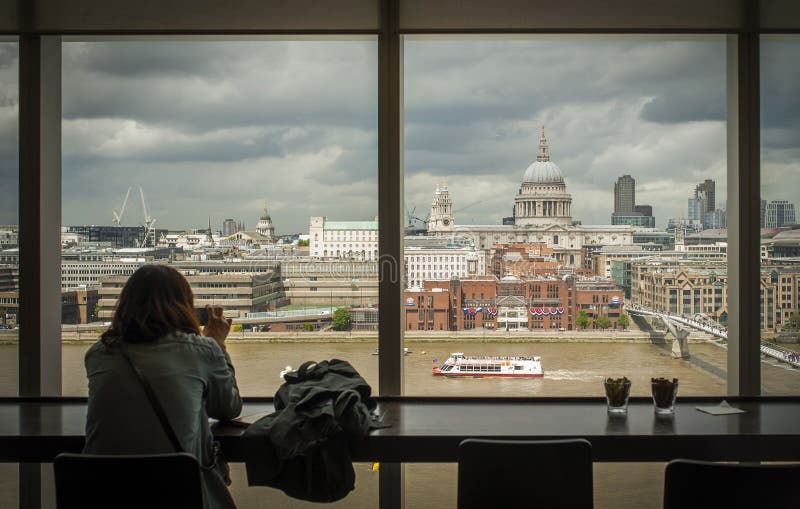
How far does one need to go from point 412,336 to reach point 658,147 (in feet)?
9.45

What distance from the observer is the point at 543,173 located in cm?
376

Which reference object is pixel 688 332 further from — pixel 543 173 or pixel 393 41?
pixel 393 41

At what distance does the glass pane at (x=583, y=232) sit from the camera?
121 inches

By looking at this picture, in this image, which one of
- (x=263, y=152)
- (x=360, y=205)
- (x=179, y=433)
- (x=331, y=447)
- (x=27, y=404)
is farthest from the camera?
(x=263, y=152)

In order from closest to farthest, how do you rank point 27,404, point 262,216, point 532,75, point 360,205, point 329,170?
point 27,404, point 360,205, point 262,216, point 329,170, point 532,75

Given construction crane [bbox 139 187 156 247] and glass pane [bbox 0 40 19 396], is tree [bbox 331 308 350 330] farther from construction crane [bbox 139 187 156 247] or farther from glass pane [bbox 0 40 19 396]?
glass pane [bbox 0 40 19 396]

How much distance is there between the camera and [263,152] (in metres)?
3.93

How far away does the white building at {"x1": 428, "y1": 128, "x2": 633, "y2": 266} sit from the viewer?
11.5 ft

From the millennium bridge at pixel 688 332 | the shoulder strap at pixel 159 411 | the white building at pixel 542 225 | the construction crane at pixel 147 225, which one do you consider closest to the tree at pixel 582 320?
the millennium bridge at pixel 688 332

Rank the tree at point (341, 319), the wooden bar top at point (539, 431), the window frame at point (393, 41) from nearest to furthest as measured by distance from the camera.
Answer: the wooden bar top at point (539, 431), the window frame at point (393, 41), the tree at point (341, 319)

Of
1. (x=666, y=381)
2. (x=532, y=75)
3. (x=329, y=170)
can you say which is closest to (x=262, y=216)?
(x=329, y=170)

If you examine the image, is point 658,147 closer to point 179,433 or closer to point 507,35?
point 507,35

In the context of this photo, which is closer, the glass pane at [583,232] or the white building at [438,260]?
the white building at [438,260]

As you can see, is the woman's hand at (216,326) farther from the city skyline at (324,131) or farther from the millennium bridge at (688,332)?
the millennium bridge at (688,332)
